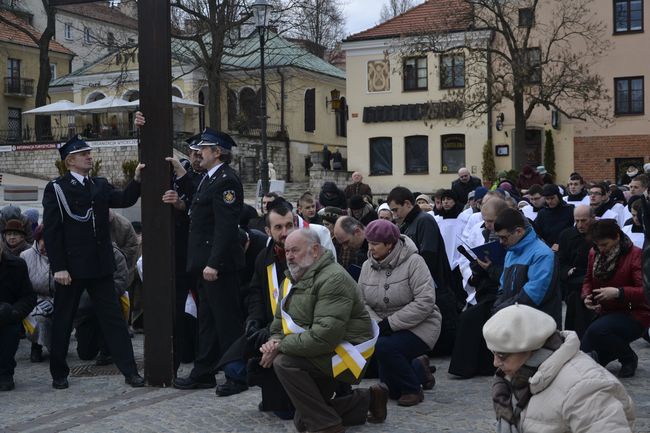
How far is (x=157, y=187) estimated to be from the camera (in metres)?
8.59

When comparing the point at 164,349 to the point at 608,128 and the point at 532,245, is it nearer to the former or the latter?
the point at 532,245

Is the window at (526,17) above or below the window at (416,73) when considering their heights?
above

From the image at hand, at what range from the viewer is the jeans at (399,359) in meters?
7.72

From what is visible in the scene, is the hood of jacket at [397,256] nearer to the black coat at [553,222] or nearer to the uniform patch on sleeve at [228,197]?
the uniform patch on sleeve at [228,197]

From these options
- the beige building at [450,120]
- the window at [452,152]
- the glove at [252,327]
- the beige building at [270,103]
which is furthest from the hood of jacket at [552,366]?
the beige building at [270,103]

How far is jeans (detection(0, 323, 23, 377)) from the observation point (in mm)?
8945

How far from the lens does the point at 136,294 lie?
472 inches

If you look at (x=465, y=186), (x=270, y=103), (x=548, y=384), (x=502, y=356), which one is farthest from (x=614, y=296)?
(x=270, y=103)

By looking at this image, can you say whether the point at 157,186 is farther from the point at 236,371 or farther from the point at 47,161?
the point at 47,161

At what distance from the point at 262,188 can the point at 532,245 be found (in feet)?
49.5

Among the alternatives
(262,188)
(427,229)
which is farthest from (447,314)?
(262,188)

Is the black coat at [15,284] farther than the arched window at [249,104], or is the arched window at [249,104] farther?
the arched window at [249,104]

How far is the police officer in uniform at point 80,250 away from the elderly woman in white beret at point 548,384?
5039 mm

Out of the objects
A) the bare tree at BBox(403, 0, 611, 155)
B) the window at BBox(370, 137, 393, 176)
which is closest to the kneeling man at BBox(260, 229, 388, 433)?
the bare tree at BBox(403, 0, 611, 155)
